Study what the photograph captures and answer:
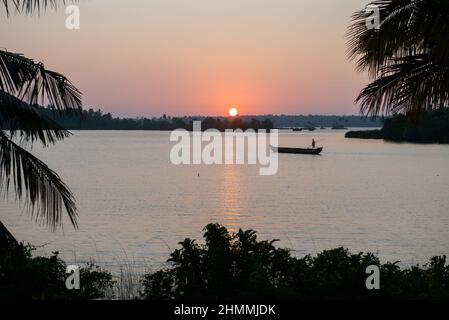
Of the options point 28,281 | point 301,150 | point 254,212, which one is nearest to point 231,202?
point 254,212

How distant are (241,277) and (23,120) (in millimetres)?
4118

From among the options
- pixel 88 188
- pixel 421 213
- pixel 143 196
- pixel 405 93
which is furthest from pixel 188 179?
pixel 405 93

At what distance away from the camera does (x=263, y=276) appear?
9.92 m

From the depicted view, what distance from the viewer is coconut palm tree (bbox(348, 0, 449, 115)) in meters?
11.6

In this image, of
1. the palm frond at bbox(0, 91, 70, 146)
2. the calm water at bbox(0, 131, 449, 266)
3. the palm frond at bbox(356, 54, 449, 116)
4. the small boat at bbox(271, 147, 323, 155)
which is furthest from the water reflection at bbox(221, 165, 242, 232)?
the small boat at bbox(271, 147, 323, 155)

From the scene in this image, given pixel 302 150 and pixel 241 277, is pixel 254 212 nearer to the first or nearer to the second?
pixel 241 277

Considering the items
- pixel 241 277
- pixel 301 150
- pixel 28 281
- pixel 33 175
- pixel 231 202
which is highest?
pixel 33 175

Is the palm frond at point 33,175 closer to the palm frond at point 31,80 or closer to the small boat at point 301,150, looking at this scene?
the palm frond at point 31,80

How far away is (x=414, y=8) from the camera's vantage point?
11.9 meters

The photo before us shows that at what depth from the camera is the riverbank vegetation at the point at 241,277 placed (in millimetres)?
9820

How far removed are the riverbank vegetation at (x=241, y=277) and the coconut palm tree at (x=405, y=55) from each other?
325 cm

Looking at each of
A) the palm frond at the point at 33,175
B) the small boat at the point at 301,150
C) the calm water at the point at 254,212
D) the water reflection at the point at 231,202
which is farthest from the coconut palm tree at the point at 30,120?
the small boat at the point at 301,150

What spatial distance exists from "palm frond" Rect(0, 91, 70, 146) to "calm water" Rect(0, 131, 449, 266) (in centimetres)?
1694
